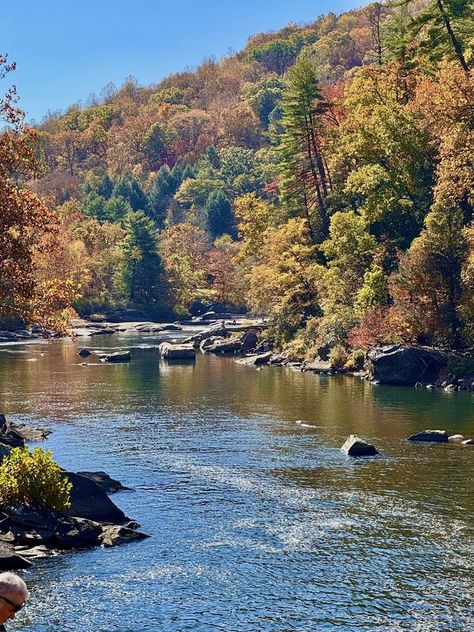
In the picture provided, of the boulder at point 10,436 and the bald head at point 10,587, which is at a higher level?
the bald head at point 10,587

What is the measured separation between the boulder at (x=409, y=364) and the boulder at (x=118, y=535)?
41422mm

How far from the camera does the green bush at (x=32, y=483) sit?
2873cm

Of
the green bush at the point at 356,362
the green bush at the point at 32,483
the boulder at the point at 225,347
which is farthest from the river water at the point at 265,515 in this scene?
the boulder at the point at 225,347

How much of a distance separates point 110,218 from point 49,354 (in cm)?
9894

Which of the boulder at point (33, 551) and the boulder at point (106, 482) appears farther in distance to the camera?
the boulder at point (106, 482)

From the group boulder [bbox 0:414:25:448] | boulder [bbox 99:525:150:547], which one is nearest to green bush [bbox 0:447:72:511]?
boulder [bbox 99:525:150:547]

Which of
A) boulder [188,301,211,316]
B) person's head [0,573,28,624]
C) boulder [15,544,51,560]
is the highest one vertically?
boulder [188,301,211,316]

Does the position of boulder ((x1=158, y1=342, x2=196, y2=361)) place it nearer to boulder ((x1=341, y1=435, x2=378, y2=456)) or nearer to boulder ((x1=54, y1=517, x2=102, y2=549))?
boulder ((x1=341, y1=435, x2=378, y2=456))

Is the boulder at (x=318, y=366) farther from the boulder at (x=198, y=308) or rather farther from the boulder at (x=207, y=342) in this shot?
the boulder at (x=198, y=308)

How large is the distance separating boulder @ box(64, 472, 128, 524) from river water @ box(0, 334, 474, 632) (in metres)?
1.29

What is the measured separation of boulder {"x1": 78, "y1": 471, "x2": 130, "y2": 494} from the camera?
3488 cm

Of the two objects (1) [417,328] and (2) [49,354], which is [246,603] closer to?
(1) [417,328]

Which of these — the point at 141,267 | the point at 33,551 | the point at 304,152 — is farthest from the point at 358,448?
the point at 141,267

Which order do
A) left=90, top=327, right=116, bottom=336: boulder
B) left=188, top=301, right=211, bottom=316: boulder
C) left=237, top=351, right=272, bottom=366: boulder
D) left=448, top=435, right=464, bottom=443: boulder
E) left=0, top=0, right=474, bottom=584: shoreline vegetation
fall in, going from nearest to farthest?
left=0, top=0, right=474, bottom=584: shoreline vegetation → left=448, top=435, right=464, bottom=443: boulder → left=237, top=351, right=272, bottom=366: boulder → left=90, top=327, right=116, bottom=336: boulder → left=188, top=301, right=211, bottom=316: boulder
